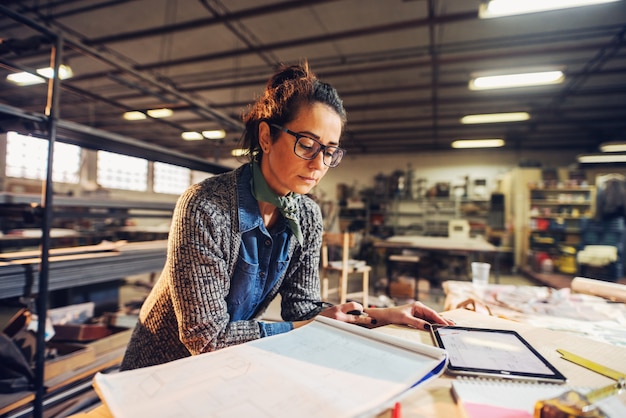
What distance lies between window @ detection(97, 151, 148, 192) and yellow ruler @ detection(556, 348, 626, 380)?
1133cm

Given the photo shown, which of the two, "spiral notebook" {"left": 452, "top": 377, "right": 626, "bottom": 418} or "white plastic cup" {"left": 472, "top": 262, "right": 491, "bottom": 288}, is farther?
"white plastic cup" {"left": 472, "top": 262, "right": 491, "bottom": 288}

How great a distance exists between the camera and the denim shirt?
38.5 inches

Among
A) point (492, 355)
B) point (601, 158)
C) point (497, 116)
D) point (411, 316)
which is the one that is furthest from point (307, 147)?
point (601, 158)

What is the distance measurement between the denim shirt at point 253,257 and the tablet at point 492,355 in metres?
0.45

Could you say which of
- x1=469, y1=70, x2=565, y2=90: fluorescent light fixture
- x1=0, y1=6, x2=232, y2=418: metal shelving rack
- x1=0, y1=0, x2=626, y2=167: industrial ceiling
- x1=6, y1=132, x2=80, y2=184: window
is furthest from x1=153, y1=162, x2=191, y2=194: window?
x1=0, y1=6, x2=232, y2=418: metal shelving rack

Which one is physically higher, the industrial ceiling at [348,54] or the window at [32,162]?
the industrial ceiling at [348,54]

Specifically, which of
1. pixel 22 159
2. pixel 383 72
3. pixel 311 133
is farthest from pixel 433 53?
pixel 22 159

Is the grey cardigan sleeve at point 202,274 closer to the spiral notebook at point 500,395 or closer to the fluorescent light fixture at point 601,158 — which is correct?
the spiral notebook at point 500,395

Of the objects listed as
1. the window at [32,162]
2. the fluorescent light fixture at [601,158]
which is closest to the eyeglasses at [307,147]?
the window at [32,162]

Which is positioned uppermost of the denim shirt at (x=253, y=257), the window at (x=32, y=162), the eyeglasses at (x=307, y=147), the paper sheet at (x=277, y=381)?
the window at (x=32, y=162)

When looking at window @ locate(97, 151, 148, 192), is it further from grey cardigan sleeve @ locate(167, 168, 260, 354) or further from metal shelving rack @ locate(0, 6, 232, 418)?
grey cardigan sleeve @ locate(167, 168, 260, 354)

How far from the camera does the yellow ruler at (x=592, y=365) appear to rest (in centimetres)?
61

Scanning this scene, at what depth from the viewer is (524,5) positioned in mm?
2912

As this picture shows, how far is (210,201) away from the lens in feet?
2.95
